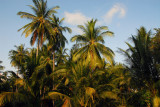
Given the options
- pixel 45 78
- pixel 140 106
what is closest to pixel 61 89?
pixel 45 78

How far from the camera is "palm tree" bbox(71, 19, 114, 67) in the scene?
15484 mm

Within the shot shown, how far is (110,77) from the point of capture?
13180mm

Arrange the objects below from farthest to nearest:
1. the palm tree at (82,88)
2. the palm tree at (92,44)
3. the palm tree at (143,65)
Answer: the palm tree at (92,44) < the palm tree at (143,65) < the palm tree at (82,88)

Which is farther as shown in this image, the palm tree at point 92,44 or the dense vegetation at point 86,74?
the palm tree at point 92,44

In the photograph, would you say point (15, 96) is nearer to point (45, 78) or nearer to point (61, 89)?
point (45, 78)

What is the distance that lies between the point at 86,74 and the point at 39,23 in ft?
30.7

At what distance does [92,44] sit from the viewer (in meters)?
15.9

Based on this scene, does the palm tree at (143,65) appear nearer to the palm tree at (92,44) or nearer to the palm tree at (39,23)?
the palm tree at (92,44)

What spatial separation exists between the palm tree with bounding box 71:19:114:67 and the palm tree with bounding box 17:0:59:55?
3.25 metres

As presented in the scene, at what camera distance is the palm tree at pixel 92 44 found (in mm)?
15484

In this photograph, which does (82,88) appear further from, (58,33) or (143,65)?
(58,33)

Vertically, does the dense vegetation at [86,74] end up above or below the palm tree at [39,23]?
below

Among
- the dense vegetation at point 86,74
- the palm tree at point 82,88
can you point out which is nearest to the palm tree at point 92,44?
the dense vegetation at point 86,74

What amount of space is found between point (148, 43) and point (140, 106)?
5905 mm
